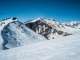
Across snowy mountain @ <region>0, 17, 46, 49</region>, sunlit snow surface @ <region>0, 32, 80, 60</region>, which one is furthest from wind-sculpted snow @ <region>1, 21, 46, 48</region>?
sunlit snow surface @ <region>0, 32, 80, 60</region>

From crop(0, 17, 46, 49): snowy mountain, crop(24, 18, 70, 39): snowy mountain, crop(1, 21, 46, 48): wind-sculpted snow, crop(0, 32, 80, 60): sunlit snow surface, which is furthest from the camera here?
crop(24, 18, 70, 39): snowy mountain

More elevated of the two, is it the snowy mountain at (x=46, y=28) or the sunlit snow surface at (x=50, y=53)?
the snowy mountain at (x=46, y=28)

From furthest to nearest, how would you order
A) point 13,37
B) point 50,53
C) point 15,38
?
point 13,37, point 15,38, point 50,53

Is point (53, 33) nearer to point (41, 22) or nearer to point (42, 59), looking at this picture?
point (41, 22)

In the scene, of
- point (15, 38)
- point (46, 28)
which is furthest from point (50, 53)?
point (46, 28)

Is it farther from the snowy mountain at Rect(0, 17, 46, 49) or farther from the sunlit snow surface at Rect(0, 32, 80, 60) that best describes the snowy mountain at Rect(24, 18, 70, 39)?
the sunlit snow surface at Rect(0, 32, 80, 60)

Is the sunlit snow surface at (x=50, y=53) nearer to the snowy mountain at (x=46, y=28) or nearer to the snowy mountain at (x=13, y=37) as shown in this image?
the snowy mountain at (x=13, y=37)

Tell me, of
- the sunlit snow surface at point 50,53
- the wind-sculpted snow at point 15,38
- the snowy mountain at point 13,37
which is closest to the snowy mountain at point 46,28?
the snowy mountain at point 13,37

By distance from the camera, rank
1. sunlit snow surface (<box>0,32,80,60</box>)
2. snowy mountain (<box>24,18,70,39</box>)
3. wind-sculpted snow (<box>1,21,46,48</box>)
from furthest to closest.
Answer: snowy mountain (<box>24,18,70,39</box>) → wind-sculpted snow (<box>1,21,46,48</box>) → sunlit snow surface (<box>0,32,80,60</box>)

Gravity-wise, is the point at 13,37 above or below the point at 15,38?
above

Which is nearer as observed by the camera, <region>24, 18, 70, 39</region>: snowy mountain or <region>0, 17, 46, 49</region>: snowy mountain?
<region>0, 17, 46, 49</region>: snowy mountain

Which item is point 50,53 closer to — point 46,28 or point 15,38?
point 15,38

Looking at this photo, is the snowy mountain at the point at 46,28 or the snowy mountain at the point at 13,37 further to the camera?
the snowy mountain at the point at 46,28

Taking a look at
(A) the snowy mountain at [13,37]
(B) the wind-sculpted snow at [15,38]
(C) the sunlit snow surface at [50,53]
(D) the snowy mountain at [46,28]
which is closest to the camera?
(C) the sunlit snow surface at [50,53]
